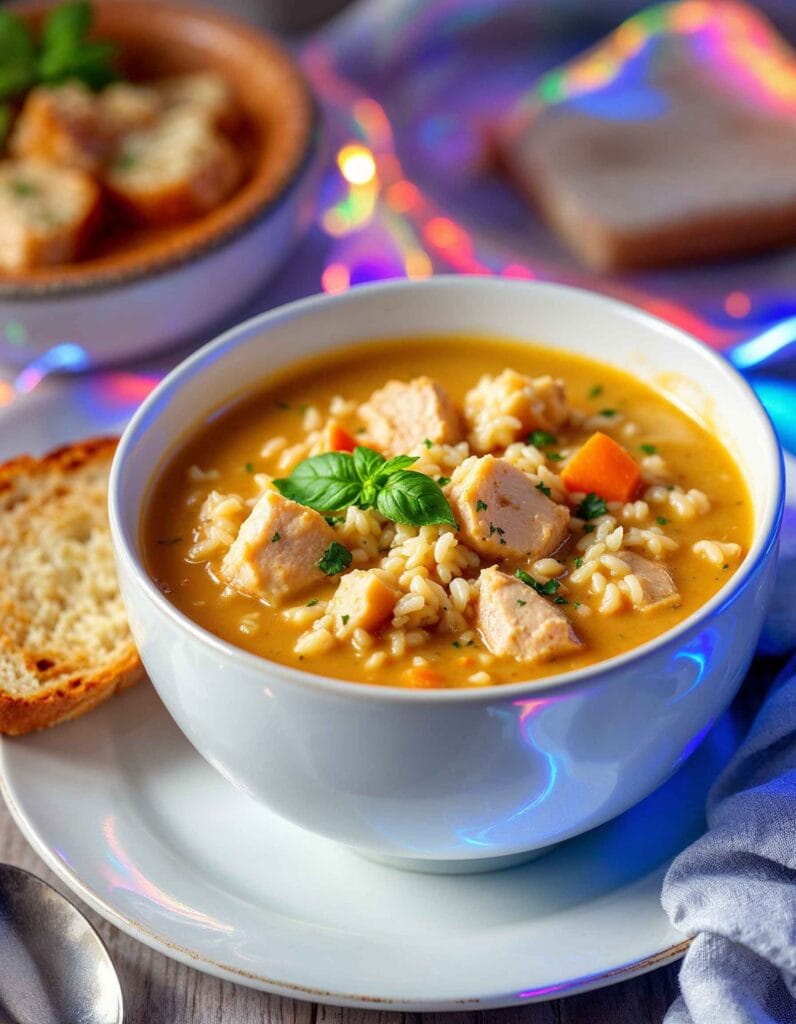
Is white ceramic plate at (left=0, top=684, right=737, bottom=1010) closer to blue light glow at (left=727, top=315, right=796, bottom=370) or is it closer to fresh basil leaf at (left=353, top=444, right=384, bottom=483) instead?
fresh basil leaf at (left=353, top=444, right=384, bottom=483)

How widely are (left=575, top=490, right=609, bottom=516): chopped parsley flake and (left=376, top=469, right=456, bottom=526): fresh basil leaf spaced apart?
1.02ft

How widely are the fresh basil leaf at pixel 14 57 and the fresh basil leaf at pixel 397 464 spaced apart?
113 inches

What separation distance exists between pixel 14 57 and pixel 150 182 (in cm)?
93

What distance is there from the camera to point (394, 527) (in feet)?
8.68

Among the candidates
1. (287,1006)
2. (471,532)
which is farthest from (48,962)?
(471,532)

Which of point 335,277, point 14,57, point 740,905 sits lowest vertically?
point 335,277

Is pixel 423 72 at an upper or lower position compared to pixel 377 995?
lower

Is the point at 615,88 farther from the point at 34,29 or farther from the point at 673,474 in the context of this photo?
the point at 673,474

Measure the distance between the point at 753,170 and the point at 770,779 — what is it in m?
2.75

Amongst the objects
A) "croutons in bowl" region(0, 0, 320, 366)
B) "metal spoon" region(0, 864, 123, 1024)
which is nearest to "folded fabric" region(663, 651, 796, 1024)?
"metal spoon" region(0, 864, 123, 1024)

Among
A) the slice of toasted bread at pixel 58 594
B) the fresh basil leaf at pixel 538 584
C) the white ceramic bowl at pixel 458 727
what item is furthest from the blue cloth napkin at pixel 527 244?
the slice of toasted bread at pixel 58 594

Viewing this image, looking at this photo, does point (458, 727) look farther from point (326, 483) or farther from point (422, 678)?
point (326, 483)

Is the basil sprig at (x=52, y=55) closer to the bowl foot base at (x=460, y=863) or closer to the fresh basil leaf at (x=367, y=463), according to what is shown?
the fresh basil leaf at (x=367, y=463)

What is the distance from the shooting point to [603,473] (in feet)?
9.16
